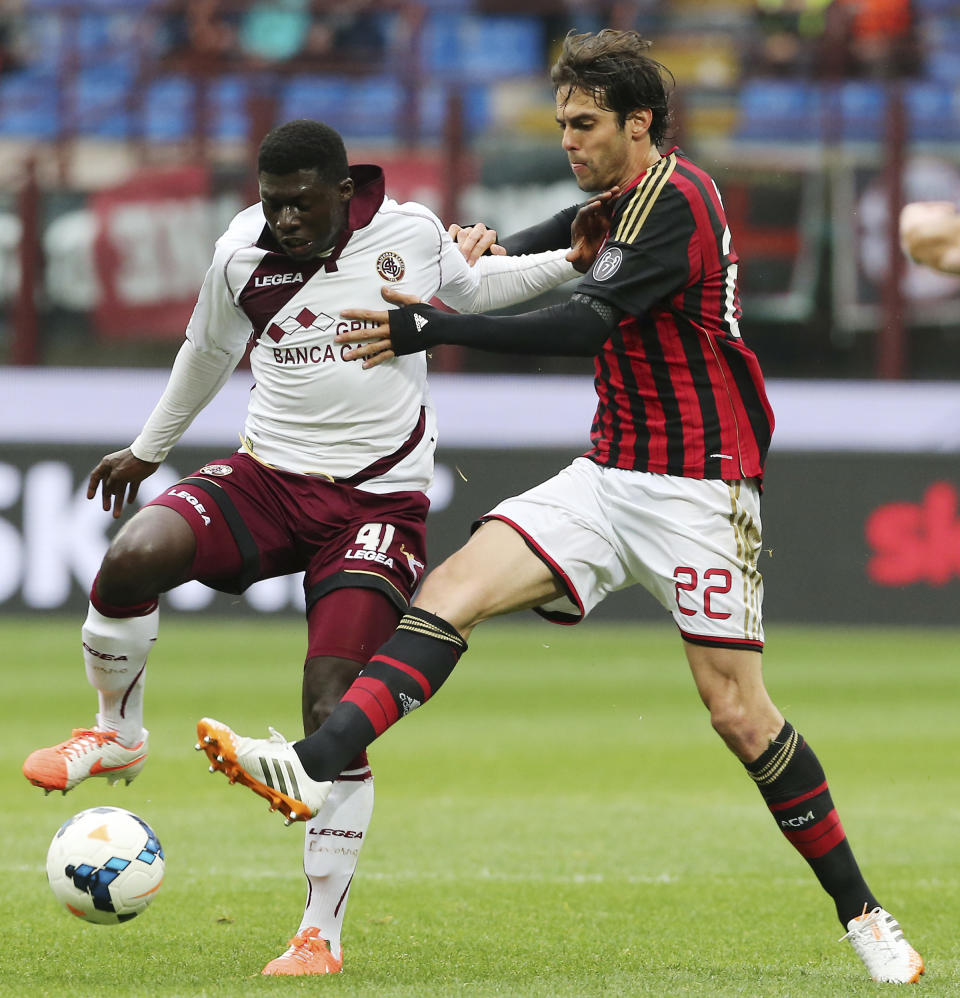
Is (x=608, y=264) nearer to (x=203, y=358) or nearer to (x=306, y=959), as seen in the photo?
(x=203, y=358)

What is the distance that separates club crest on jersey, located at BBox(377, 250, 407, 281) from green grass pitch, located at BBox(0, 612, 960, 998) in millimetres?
1919

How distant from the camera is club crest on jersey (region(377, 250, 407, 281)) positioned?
508cm

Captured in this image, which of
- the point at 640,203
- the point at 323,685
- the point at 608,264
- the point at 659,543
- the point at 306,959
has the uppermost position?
the point at 640,203

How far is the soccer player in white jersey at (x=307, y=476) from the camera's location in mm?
4793

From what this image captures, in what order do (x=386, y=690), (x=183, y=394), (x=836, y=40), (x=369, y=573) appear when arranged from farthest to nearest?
(x=836, y=40)
(x=183, y=394)
(x=369, y=573)
(x=386, y=690)

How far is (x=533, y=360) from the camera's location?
14.7 m

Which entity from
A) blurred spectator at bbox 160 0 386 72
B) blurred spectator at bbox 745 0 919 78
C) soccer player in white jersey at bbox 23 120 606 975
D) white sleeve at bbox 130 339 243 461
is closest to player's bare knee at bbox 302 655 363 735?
soccer player in white jersey at bbox 23 120 606 975

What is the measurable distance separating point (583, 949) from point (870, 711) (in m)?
5.84

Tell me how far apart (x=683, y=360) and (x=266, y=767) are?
1.68 meters

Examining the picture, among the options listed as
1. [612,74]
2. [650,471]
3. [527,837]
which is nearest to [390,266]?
[612,74]

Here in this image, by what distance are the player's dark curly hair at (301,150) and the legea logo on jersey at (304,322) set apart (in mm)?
388

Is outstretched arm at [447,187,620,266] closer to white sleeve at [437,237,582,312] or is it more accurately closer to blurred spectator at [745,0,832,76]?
white sleeve at [437,237,582,312]

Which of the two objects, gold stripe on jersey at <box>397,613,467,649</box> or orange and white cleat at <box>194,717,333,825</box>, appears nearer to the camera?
orange and white cleat at <box>194,717,333,825</box>

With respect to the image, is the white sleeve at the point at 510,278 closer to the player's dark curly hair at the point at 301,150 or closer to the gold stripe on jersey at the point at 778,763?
the player's dark curly hair at the point at 301,150
